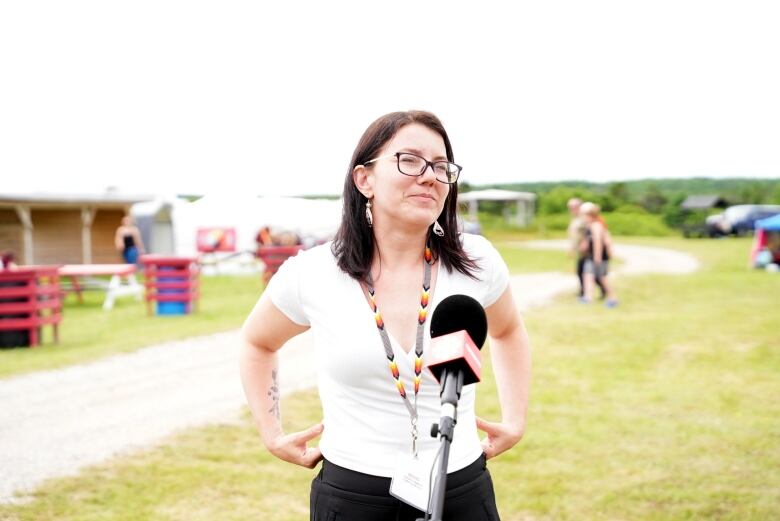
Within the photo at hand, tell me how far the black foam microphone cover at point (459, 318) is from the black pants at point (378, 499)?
50cm

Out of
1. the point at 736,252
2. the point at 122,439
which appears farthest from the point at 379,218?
the point at 736,252

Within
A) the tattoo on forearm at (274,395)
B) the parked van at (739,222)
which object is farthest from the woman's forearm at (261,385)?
the parked van at (739,222)

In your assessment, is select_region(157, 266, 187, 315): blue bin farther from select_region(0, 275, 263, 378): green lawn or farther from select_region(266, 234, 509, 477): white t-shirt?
select_region(266, 234, 509, 477): white t-shirt

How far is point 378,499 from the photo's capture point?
2.00 metres

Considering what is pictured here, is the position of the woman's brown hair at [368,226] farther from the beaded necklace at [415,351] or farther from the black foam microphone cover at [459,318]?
the black foam microphone cover at [459,318]

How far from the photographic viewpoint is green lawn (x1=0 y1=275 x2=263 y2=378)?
32.1ft

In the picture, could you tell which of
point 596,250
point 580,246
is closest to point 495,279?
point 596,250

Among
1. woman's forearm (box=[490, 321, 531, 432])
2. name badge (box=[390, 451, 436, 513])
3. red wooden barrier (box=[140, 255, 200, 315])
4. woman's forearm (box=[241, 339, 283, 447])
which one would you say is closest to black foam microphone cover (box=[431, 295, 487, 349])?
name badge (box=[390, 451, 436, 513])

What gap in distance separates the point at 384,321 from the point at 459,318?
15.4 inches

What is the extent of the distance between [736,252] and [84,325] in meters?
25.8

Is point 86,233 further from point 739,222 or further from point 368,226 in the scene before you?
point 739,222

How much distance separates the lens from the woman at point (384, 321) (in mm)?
2018

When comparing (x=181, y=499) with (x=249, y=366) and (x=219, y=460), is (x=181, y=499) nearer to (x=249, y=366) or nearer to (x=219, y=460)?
(x=219, y=460)

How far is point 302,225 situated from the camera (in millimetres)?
28656
